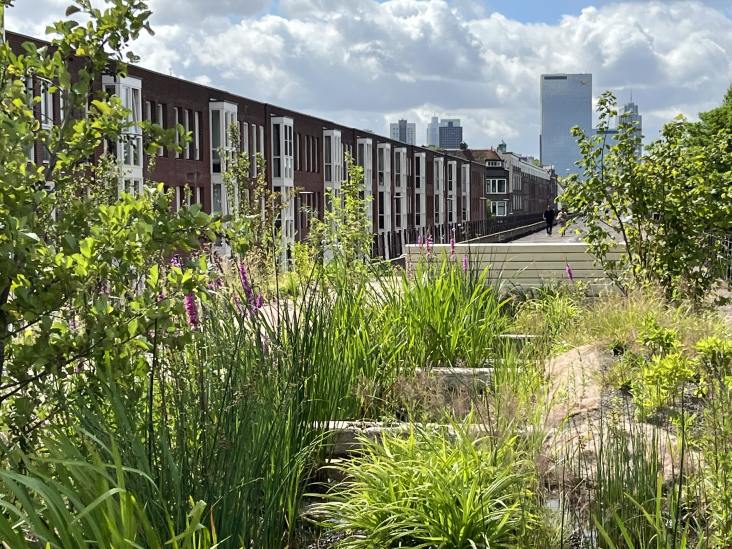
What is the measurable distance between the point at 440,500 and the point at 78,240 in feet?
6.17

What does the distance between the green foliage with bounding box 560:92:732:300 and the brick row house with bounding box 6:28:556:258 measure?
359 centimetres

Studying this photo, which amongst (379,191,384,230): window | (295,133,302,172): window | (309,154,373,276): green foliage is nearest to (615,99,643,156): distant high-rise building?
(309,154,373,276): green foliage

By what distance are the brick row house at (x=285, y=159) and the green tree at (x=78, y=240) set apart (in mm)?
328

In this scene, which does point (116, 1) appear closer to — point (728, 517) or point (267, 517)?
point (267, 517)

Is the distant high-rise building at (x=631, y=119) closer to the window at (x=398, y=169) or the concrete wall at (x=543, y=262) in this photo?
the concrete wall at (x=543, y=262)

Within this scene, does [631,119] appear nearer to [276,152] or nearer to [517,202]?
[276,152]

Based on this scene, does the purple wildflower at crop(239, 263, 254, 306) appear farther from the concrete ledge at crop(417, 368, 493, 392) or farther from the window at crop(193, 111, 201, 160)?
the window at crop(193, 111, 201, 160)

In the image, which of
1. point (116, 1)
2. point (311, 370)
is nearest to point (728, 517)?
point (311, 370)

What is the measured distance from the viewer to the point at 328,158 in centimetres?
5028

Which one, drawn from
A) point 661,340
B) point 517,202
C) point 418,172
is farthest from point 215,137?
point 517,202

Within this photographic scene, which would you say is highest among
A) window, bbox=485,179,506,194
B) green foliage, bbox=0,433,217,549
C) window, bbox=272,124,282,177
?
window, bbox=485,179,506,194

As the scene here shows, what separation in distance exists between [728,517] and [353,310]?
3.40 meters

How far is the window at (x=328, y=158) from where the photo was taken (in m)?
50.0

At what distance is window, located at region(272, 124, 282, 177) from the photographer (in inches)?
1646
